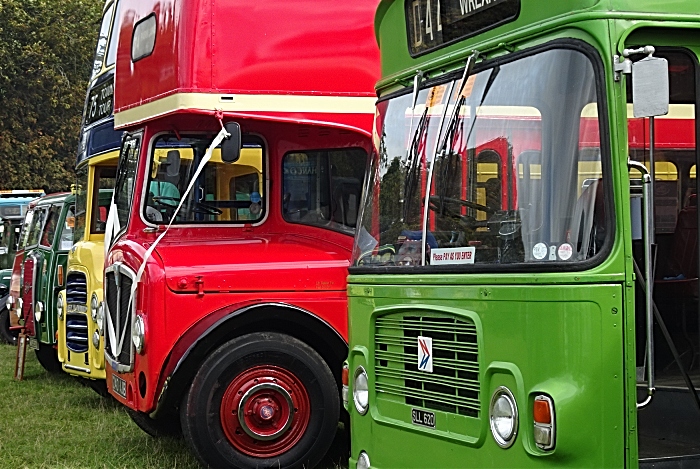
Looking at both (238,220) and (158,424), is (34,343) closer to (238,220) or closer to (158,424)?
(158,424)

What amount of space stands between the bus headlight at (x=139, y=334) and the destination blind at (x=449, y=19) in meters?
3.11

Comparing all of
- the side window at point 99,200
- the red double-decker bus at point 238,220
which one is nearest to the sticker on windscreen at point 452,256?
the red double-decker bus at point 238,220

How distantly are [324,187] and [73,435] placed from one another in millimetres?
3140

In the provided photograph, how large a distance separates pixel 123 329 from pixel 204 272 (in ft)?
2.89

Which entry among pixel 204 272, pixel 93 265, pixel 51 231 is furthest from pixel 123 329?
pixel 51 231

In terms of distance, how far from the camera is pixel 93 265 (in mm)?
11172

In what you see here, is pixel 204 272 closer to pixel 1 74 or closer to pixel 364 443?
pixel 364 443

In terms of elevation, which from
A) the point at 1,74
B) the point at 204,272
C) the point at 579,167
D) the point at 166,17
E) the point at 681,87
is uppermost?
the point at 1,74

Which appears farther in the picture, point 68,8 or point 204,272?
point 68,8

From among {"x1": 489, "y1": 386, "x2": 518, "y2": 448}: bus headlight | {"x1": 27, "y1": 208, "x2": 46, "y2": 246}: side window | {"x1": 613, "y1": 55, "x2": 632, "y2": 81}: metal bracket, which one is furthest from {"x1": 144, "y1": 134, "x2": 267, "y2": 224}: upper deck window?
{"x1": 27, "y1": 208, "x2": 46, "y2": 246}: side window

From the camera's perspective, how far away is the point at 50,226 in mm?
14391

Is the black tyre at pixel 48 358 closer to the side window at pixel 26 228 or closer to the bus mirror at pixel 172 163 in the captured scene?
the side window at pixel 26 228

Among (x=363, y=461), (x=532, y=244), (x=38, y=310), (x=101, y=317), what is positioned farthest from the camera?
(x=38, y=310)

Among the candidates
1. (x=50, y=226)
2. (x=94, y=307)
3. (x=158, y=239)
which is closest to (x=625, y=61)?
(x=158, y=239)
